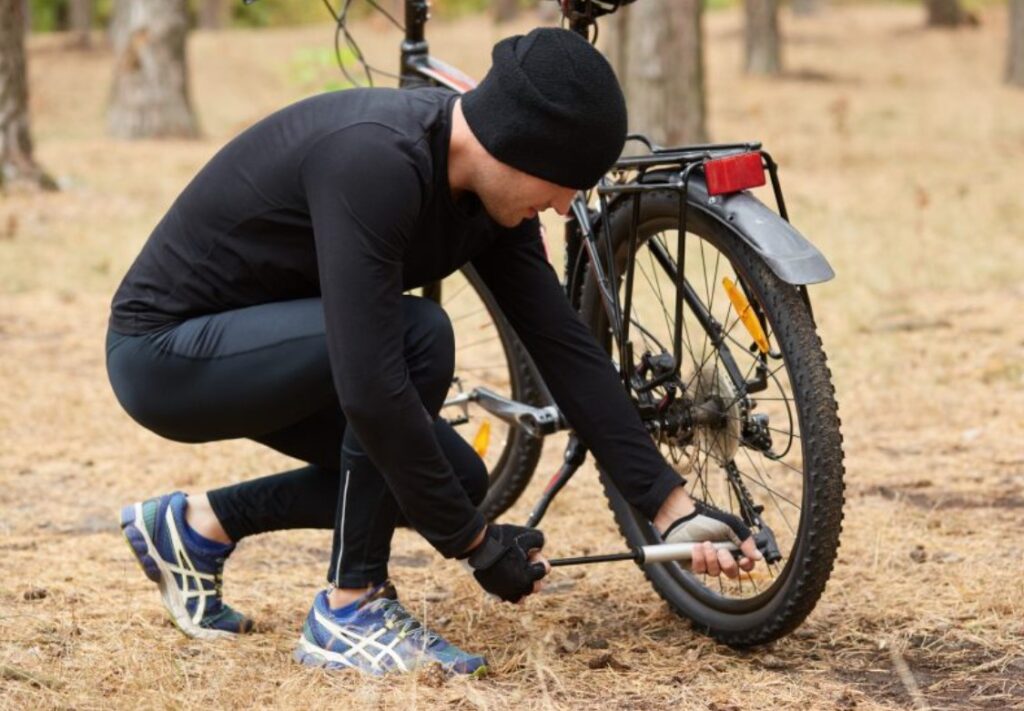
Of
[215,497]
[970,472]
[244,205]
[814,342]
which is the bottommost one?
[970,472]

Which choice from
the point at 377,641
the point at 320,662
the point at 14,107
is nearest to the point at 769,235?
the point at 377,641

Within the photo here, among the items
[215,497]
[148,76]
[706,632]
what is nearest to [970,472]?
[706,632]

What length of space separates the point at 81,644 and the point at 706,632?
1284mm

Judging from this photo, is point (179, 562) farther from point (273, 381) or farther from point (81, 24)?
point (81, 24)

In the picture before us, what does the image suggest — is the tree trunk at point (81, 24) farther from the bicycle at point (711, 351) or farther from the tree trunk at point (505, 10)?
the bicycle at point (711, 351)

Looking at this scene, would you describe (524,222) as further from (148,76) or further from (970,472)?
A: (148,76)

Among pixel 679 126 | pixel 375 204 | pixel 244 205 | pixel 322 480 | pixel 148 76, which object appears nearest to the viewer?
pixel 375 204

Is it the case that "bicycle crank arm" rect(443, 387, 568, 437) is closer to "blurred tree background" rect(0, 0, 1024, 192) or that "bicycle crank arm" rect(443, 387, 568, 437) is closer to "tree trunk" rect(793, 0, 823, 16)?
"blurred tree background" rect(0, 0, 1024, 192)

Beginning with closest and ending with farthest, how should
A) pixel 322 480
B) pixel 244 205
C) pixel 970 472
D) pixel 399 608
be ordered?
1. pixel 244 205
2. pixel 399 608
3. pixel 322 480
4. pixel 970 472

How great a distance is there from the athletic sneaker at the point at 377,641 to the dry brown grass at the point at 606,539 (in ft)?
0.16

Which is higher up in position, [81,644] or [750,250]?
[750,250]

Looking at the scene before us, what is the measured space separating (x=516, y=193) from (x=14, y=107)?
8419mm

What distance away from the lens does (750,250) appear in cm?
295

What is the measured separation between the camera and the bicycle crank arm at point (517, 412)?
11.7ft
